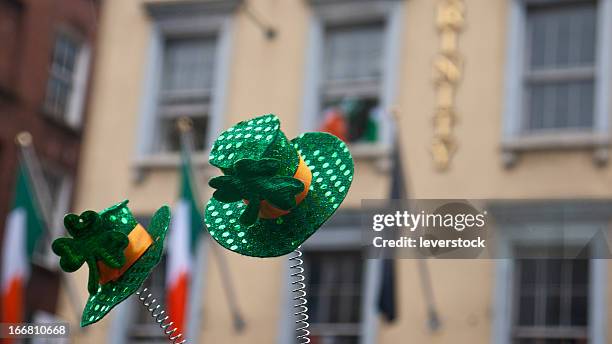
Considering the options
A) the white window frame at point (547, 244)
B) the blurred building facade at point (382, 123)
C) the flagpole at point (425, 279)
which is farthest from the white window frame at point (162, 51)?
the white window frame at point (547, 244)

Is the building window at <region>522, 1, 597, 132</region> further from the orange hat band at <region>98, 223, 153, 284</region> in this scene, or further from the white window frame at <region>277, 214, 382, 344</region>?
the orange hat band at <region>98, 223, 153, 284</region>

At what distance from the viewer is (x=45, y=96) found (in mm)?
19906

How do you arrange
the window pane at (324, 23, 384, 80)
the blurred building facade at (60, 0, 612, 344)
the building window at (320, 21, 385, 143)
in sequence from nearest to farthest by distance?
the blurred building facade at (60, 0, 612, 344) < the building window at (320, 21, 385, 143) < the window pane at (324, 23, 384, 80)

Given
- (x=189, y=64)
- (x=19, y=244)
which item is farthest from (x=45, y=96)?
(x=19, y=244)

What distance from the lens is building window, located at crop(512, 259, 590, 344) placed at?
12117 millimetres

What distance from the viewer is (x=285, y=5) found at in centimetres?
1459

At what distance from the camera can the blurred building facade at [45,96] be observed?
19.0 m

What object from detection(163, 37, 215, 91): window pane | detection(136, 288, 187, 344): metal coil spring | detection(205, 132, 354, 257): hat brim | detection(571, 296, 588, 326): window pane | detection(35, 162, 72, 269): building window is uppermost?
detection(163, 37, 215, 91): window pane

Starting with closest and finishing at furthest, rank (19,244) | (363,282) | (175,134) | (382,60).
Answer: (363,282), (382,60), (19,244), (175,134)

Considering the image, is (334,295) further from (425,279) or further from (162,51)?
(162,51)

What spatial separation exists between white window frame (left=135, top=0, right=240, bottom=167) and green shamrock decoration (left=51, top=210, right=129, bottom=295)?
10618 millimetres

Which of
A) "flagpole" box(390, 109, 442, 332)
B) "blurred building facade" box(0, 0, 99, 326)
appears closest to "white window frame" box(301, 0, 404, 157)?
"flagpole" box(390, 109, 442, 332)

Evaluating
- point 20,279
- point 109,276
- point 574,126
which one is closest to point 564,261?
point 574,126

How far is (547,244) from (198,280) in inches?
149
